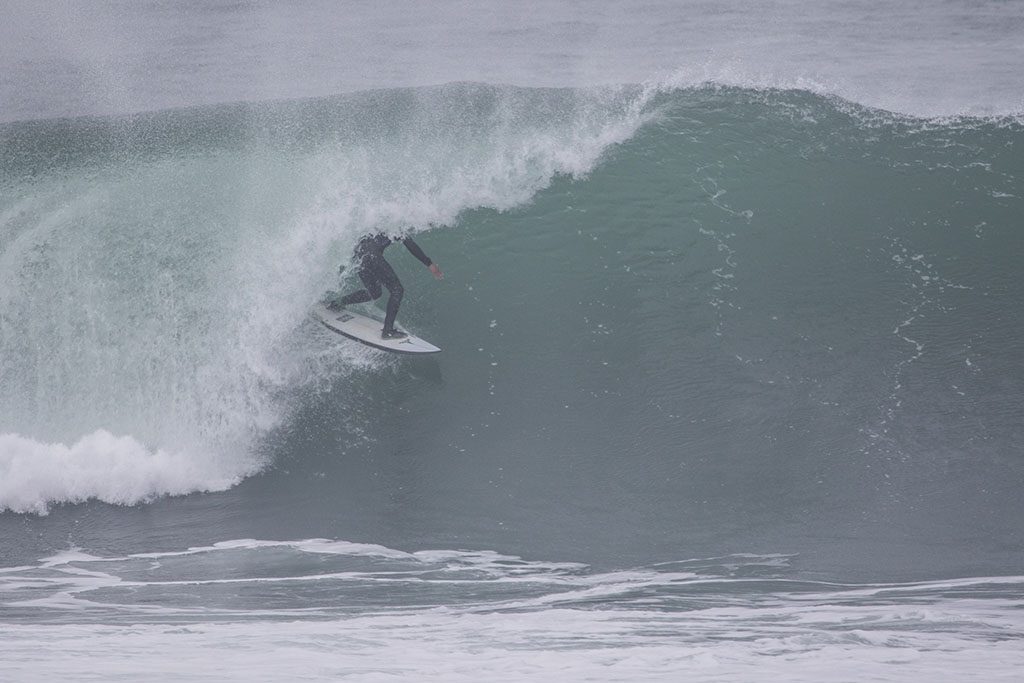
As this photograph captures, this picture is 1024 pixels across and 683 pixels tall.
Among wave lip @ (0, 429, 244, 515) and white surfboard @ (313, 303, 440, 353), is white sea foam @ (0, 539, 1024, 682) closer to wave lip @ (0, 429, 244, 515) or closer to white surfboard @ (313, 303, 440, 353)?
wave lip @ (0, 429, 244, 515)

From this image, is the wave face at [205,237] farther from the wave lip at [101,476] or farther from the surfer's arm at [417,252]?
the surfer's arm at [417,252]

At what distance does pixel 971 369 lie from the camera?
9.55m

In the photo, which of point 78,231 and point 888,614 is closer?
point 888,614

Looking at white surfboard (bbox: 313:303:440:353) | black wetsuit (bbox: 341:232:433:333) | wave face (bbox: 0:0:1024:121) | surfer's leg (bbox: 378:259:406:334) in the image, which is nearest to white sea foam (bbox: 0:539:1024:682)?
white surfboard (bbox: 313:303:440:353)

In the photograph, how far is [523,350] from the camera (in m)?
10.2

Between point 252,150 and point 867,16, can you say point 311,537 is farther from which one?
point 867,16

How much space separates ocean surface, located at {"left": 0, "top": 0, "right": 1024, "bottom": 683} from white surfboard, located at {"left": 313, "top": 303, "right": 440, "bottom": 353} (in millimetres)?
244

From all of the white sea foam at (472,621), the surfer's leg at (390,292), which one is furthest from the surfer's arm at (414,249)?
the white sea foam at (472,621)

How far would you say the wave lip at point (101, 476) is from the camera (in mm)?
9086

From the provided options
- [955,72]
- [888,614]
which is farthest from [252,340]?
[955,72]

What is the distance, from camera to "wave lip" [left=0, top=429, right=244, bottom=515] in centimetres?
909

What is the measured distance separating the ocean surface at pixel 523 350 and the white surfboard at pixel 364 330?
244 millimetres

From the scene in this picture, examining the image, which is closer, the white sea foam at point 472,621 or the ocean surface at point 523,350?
the white sea foam at point 472,621

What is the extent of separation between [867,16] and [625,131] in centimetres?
534
